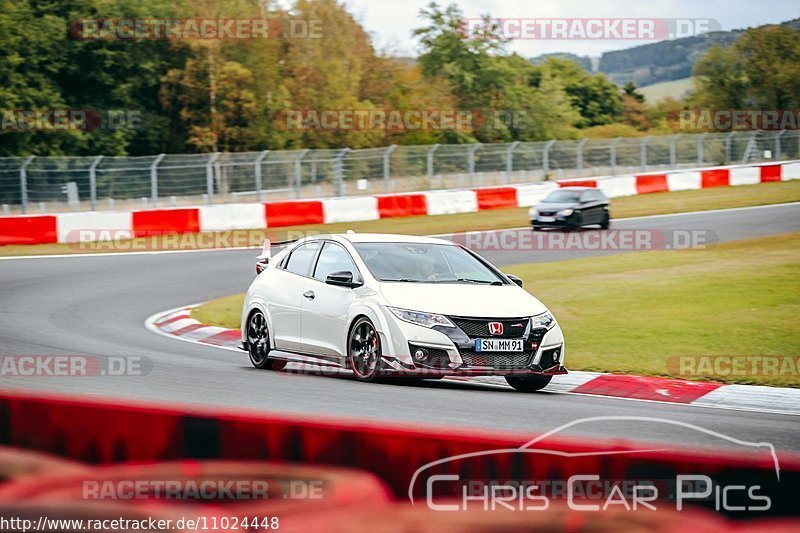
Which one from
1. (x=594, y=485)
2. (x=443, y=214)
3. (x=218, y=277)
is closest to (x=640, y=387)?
(x=594, y=485)

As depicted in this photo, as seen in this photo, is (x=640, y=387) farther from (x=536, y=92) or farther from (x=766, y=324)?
(x=536, y=92)

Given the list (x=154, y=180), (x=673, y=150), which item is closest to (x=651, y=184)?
(x=673, y=150)

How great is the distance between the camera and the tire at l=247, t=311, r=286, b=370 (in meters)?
12.0

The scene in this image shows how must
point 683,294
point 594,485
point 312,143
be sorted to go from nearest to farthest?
point 594,485
point 683,294
point 312,143

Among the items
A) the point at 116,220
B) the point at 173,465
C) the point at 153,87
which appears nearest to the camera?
the point at 173,465

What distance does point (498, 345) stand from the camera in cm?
1016

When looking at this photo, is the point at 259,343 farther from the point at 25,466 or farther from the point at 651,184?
the point at 651,184

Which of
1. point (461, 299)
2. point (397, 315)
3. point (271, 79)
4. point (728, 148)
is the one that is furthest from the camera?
point (271, 79)

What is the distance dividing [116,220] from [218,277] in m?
7.07

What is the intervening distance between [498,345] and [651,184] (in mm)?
32684

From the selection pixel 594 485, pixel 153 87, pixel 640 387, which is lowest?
pixel 640 387

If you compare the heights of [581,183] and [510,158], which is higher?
[510,158]

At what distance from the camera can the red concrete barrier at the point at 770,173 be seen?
44719 millimetres

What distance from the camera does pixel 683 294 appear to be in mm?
16453
